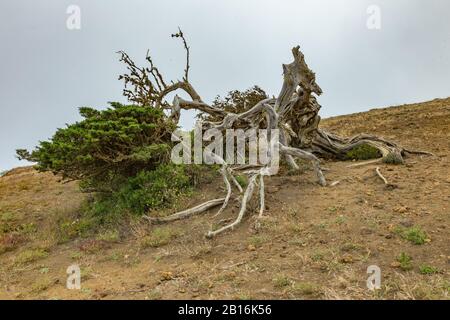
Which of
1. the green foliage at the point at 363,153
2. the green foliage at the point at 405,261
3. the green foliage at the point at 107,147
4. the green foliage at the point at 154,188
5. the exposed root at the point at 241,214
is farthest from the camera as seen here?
the green foliage at the point at 363,153

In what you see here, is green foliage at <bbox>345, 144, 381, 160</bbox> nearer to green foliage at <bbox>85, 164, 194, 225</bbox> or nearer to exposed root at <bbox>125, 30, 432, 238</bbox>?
exposed root at <bbox>125, 30, 432, 238</bbox>

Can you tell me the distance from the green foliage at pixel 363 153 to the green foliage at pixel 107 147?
18.2ft

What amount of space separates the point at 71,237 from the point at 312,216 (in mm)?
5190

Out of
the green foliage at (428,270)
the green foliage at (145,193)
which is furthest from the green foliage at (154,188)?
the green foliage at (428,270)

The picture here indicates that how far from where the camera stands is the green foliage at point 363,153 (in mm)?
12375

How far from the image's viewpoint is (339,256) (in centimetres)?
603

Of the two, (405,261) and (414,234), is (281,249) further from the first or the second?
(414,234)

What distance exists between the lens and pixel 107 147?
9578 mm

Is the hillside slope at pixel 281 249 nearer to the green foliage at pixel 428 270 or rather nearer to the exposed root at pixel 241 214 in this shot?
the green foliage at pixel 428 270

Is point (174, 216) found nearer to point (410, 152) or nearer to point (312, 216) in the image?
point (312, 216)

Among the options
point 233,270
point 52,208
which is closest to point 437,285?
point 233,270

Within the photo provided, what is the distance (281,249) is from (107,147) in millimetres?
4917

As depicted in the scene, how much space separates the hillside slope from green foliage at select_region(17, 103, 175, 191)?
134cm

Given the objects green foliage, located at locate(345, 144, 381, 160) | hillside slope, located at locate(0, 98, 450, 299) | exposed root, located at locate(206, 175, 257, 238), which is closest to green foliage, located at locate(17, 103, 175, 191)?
hillside slope, located at locate(0, 98, 450, 299)
